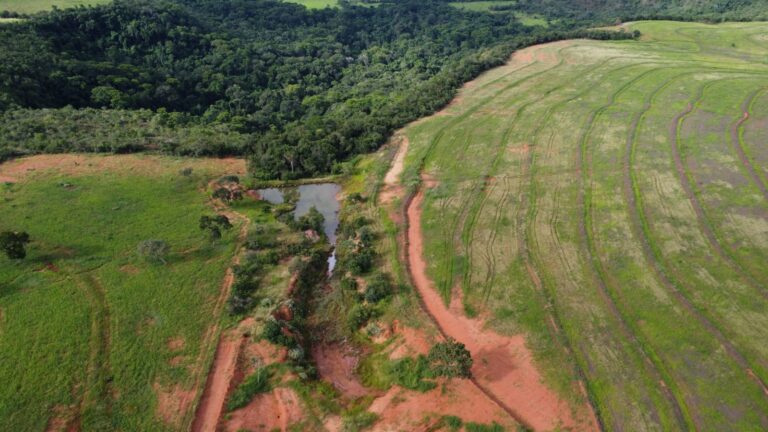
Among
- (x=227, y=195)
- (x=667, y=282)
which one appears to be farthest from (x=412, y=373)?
(x=227, y=195)

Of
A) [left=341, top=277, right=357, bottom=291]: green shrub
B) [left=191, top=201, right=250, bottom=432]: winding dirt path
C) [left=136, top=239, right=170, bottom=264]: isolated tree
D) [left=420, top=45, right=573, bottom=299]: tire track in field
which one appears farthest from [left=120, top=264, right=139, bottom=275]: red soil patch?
[left=420, top=45, right=573, bottom=299]: tire track in field

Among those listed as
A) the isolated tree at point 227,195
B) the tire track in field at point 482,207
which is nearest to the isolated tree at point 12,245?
the isolated tree at point 227,195

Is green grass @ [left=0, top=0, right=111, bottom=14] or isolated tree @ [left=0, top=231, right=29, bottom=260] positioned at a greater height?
green grass @ [left=0, top=0, right=111, bottom=14]

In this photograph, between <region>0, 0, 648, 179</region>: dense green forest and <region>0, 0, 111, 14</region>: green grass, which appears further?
<region>0, 0, 111, 14</region>: green grass

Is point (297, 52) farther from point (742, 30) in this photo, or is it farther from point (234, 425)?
point (234, 425)

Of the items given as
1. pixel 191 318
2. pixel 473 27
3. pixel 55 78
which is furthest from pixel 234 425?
pixel 473 27

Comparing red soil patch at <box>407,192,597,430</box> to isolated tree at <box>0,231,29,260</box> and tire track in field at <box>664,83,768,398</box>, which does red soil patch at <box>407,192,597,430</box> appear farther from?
isolated tree at <box>0,231,29,260</box>
